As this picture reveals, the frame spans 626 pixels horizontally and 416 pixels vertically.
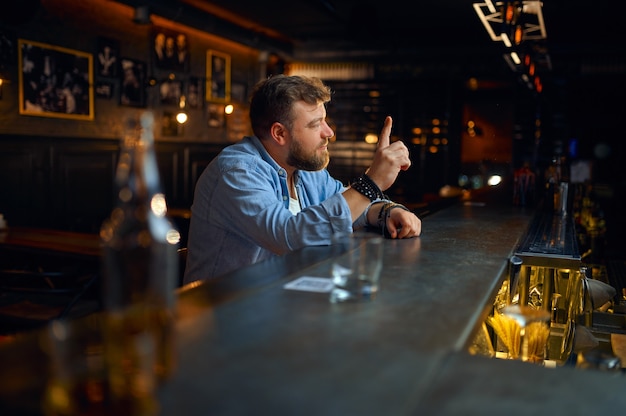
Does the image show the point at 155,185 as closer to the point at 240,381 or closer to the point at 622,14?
the point at 240,381

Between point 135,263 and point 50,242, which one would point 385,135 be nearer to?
point 135,263

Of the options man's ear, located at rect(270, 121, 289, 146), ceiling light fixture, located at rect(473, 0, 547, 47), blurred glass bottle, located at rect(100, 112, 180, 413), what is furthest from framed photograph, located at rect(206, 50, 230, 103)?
blurred glass bottle, located at rect(100, 112, 180, 413)

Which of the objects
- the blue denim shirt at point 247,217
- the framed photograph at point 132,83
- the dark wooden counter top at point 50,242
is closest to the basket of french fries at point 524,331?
the blue denim shirt at point 247,217

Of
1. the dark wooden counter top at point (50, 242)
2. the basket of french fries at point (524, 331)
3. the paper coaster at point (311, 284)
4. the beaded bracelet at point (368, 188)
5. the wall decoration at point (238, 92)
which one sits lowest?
the dark wooden counter top at point (50, 242)

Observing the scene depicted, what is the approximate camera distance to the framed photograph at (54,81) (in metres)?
5.52

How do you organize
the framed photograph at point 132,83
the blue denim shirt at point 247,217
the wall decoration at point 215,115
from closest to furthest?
the blue denim shirt at point 247,217 → the framed photograph at point 132,83 → the wall decoration at point 215,115

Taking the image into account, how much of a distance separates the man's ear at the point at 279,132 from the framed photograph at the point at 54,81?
405 centimetres

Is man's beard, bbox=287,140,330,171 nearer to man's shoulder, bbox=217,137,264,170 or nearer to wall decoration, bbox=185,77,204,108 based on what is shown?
man's shoulder, bbox=217,137,264,170

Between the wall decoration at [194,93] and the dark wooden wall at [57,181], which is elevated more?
the wall decoration at [194,93]

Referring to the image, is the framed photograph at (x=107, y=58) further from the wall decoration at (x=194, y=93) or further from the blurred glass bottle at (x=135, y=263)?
the blurred glass bottle at (x=135, y=263)

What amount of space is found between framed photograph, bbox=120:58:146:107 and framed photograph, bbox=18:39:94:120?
52cm

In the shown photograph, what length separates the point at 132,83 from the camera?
693 centimetres

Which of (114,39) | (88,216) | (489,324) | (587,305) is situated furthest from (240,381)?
(114,39)

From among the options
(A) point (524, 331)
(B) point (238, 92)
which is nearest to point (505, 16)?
(A) point (524, 331)
